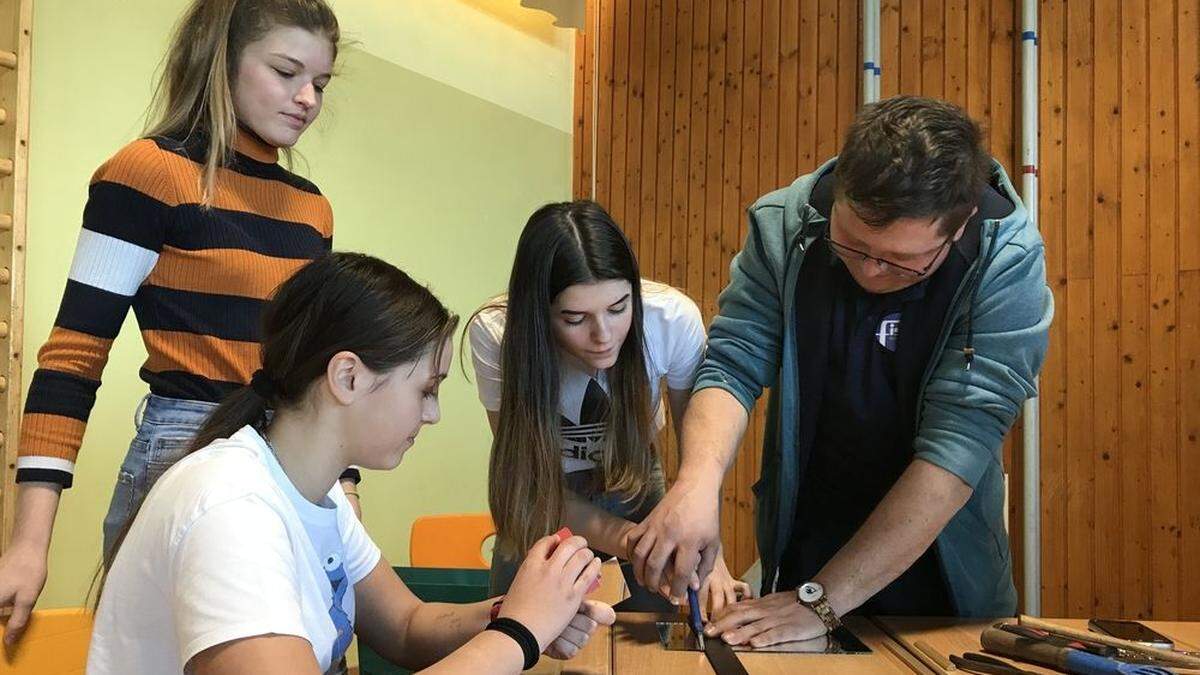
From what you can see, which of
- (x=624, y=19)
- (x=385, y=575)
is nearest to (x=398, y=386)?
(x=385, y=575)

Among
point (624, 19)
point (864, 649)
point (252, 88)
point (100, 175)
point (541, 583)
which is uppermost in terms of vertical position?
point (624, 19)

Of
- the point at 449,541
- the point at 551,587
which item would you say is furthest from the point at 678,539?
the point at 449,541

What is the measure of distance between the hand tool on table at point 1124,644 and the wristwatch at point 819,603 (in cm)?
29

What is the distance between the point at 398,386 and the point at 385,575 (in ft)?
1.37

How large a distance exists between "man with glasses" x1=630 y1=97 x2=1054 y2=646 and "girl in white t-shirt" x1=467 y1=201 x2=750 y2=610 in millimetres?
148

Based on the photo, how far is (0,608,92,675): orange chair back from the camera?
1.33 m

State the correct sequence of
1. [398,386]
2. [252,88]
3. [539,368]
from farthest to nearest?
1. [539,368]
2. [252,88]
3. [398,386]

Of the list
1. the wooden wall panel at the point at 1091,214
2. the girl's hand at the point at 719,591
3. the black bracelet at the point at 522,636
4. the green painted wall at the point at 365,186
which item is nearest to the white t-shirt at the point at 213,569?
the black bracelet at the point at 522,636

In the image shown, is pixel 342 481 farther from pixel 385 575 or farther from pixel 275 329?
pixel 275 329

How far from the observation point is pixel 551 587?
4.23ft

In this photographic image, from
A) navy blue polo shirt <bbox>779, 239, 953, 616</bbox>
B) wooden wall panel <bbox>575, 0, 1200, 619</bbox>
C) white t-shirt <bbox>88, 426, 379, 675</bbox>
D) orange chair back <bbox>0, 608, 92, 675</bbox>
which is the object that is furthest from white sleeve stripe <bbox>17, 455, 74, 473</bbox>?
wooden wall panel <bbox>575, 0, 1200, 619</bbox>

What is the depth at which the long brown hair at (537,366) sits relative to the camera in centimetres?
191

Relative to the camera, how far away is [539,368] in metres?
1.94

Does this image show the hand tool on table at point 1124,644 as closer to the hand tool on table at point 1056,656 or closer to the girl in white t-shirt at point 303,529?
the hand tool on table at point 1056,656
